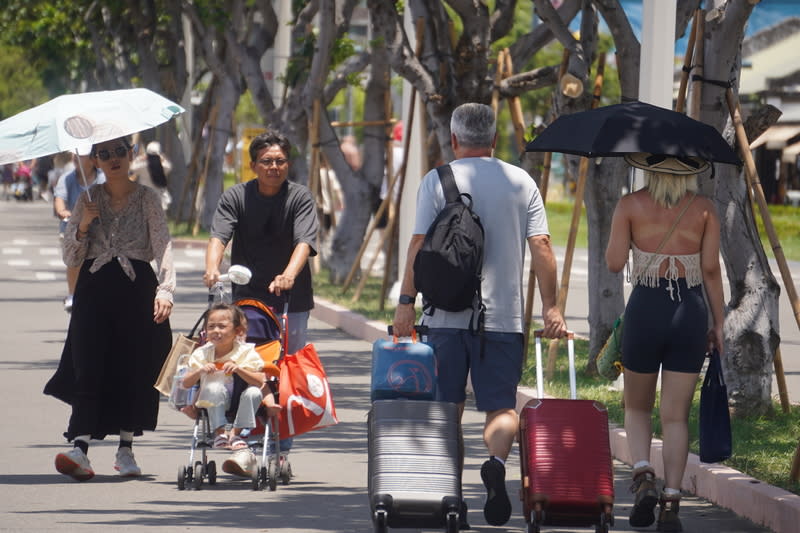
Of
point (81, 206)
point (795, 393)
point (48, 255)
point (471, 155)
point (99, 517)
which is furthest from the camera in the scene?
point (48, 255)

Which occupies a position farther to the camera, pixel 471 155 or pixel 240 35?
pixel 240 35

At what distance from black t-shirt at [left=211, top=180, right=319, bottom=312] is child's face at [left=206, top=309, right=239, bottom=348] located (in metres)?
0.57

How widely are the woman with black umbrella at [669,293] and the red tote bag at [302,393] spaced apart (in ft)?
5.68

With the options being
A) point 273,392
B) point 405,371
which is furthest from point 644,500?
point 273,392

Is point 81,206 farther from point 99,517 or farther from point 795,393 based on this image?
point 795,393

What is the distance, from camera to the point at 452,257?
6734 mm

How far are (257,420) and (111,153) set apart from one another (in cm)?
155

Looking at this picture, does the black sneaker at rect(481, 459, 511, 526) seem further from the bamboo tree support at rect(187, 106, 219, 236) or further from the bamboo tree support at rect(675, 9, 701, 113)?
the bamboo tree support at rect(187, 106, 219, 236)

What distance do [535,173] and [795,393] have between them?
3283 millimetres

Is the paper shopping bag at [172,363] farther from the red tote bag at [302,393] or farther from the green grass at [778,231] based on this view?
the green grass at [778,231]

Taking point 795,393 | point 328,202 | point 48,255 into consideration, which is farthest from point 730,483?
point 48,255

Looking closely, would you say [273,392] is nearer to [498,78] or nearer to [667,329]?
[667,329]

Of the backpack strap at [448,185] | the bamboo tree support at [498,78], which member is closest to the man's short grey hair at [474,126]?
the backpack strap at [448,185]

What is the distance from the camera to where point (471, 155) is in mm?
7047
